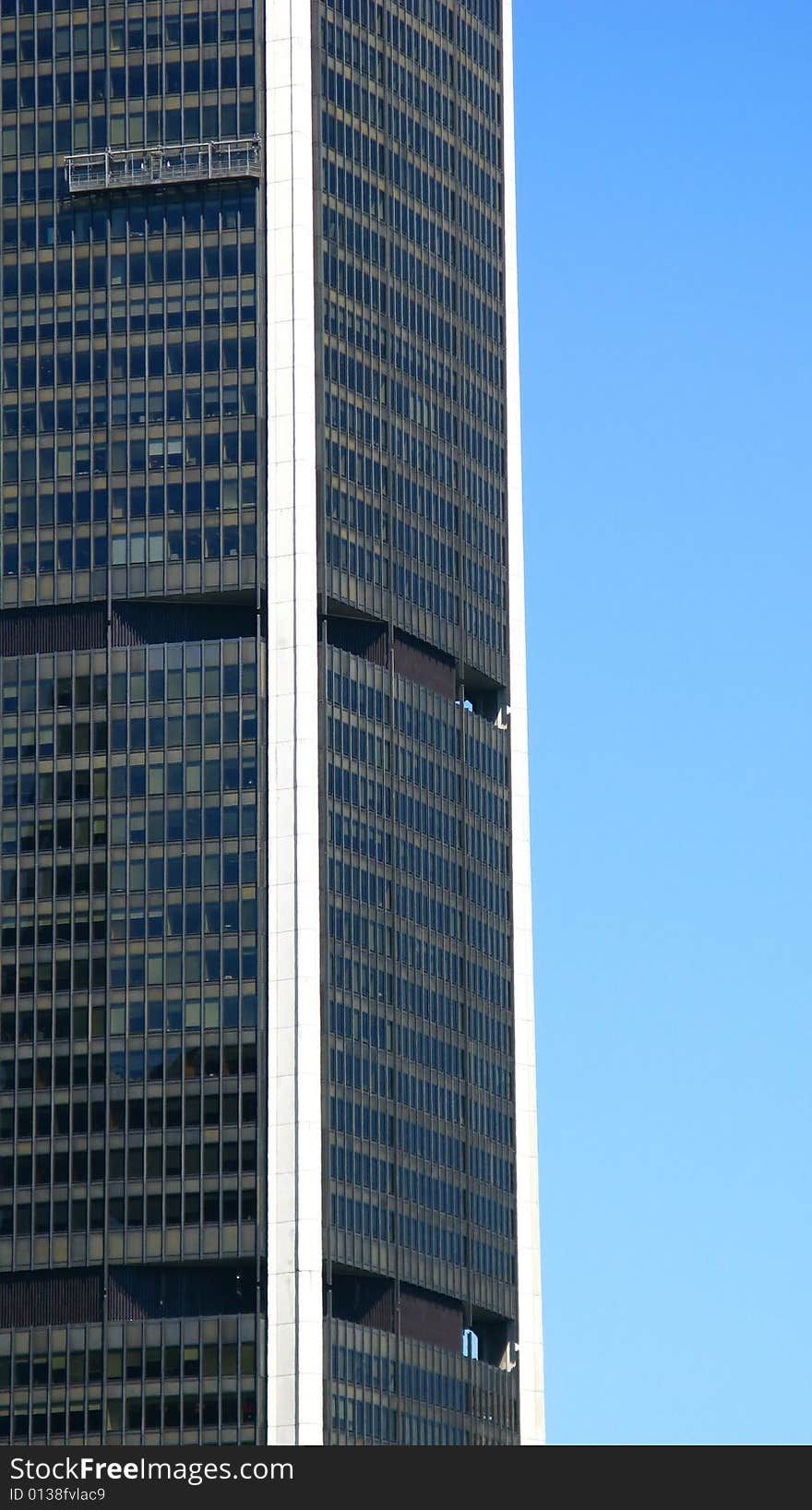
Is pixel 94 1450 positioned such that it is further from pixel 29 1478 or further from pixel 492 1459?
pixel 492 1459

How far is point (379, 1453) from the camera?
92812 mm

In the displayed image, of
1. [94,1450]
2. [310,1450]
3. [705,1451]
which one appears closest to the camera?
[705,1451]

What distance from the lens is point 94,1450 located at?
345 ft

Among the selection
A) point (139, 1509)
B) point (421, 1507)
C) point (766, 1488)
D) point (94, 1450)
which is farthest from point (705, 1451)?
point (94, 1450)

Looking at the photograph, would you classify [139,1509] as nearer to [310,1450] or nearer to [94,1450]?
[310,1450]

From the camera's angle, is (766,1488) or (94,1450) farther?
(94,1450)

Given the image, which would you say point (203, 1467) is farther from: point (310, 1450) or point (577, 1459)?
point (577, 1459)

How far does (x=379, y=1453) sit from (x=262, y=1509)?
3977 millimetres

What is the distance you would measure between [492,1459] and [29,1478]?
13.1m

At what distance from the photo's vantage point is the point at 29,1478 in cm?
9531

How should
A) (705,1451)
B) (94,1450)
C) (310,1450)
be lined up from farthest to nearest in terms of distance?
1. (94,1450)
2. (310,1450)
3. (705,1451)

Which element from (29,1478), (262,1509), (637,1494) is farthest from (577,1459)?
(29,1478)

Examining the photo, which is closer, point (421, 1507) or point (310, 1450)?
point (421, 1507)

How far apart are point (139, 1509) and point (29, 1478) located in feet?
17.1
